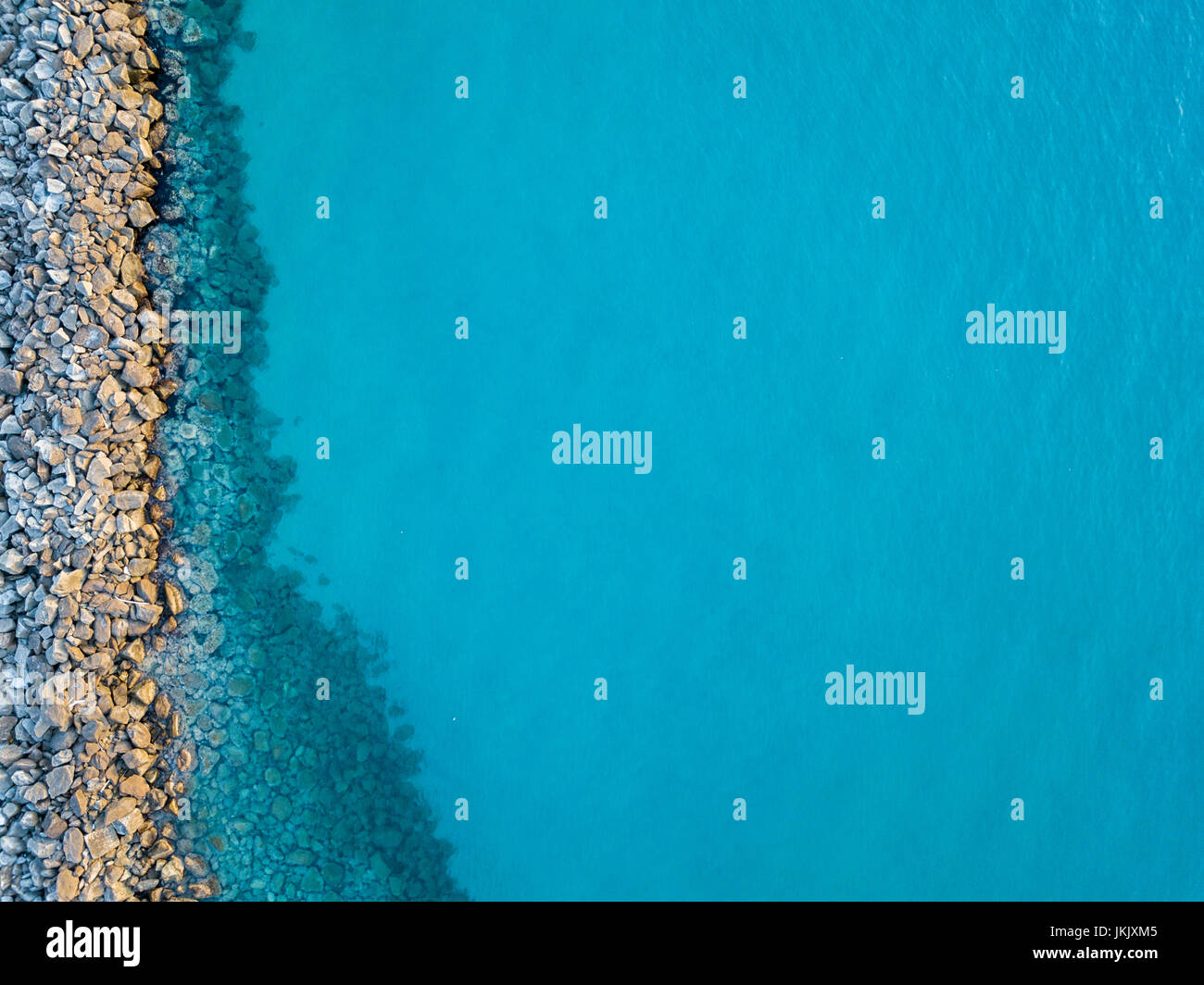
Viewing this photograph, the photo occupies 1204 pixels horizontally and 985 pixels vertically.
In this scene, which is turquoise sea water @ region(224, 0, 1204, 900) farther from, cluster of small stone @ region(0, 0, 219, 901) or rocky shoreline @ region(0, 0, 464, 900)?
cluster of small stone @ region(0, 0, 219, 901)

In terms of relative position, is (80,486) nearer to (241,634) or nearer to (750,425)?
(241,634)

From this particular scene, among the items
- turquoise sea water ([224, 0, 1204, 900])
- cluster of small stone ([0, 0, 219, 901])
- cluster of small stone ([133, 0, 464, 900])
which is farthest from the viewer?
turquoise sea water ([224, 0, 1204, 900])

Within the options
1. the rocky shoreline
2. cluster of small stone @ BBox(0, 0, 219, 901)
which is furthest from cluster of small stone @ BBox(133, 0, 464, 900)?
cluster of small stone @ BBox(0, 0, 219, 901)

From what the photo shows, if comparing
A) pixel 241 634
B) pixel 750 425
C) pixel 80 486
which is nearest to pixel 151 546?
pixel 80 486

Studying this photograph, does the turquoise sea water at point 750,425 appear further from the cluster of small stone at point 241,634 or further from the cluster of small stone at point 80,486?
the cluster of small stone at point 80,486
